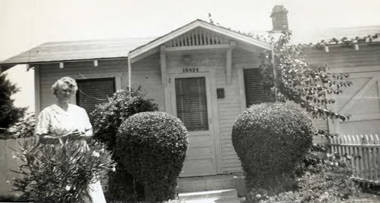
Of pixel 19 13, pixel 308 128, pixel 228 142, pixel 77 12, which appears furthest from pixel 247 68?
pixel 19 13

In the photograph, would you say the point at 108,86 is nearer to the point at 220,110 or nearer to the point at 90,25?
the point at 90,25

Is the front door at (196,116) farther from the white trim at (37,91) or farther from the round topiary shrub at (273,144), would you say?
the white trim at (37,91)

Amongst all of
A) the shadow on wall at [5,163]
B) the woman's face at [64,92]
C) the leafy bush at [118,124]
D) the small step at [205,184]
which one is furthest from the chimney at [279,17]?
the woman's face at [64,92]

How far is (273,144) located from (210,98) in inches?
113

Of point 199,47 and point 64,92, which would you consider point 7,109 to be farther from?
point 64,92

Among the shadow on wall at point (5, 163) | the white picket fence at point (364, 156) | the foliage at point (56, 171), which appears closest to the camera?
the foliage at point (56, 171)

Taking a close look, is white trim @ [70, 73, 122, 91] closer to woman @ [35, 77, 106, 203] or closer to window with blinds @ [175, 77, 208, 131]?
window with blinds @ [175, 77, 208, 131]

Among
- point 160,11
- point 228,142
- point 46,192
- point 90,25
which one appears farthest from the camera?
point 228,142

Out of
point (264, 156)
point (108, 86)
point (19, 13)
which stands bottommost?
point (264, 156)

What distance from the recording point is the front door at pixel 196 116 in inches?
400

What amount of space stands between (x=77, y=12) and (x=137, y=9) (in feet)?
3.70

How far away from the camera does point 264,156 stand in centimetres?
787

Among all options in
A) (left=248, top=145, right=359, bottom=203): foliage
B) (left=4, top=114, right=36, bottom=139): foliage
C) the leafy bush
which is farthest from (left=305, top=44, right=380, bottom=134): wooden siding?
(left=4, top=114, right=36, bottom=139): foliage

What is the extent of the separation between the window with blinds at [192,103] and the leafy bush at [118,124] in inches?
47.5
